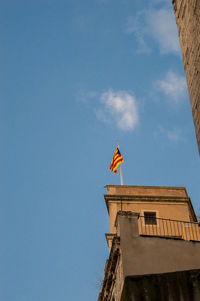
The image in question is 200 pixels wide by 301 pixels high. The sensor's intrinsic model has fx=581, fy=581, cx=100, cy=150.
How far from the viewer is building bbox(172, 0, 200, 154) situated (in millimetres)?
18391

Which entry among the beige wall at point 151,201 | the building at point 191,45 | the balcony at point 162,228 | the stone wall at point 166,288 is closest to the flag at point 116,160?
the beige wall at point 151,201

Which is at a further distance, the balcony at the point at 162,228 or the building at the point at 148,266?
the balcony at the point at 162,228

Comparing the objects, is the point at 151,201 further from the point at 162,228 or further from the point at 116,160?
the point at 116,160

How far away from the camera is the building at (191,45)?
18.4 m

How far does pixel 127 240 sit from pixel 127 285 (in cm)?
183

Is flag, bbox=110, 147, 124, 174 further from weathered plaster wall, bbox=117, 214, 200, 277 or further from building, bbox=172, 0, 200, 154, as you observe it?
weathered plaster wall, bbox=117, 214, 200, 277

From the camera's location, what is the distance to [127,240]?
19.2 meters

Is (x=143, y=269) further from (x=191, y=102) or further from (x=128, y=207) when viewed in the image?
(x=128, y=207)

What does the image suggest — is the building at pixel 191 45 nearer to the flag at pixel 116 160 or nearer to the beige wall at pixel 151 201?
the beige wall at pixel 151 201

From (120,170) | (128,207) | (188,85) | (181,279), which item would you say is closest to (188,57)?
(188,85)

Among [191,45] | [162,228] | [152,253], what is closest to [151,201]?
[162,228]

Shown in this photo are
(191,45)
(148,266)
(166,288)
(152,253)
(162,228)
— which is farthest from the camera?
(162,228)

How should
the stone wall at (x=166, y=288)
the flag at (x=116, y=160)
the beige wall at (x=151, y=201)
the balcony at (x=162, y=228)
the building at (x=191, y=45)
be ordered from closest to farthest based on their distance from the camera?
the stone wall at (x=166, y=288) < the building at (x=191, y=45) < the balcony at (x=162, y=228) < the beige wall at (x=151, y=201) < the flag at (x=116, y=160)

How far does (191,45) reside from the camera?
63.3 feet
